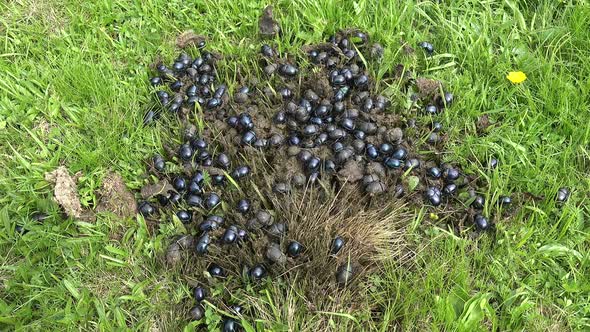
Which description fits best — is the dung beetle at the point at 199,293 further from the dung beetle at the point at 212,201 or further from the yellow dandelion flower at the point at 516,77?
the yellow dandelion flower at the point at 516,77

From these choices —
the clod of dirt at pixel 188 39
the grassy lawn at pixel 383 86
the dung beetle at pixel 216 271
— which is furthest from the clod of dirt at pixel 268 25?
the dung beetle at pixel 216 271

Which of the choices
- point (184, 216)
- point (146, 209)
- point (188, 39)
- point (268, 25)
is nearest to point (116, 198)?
point (146, 209)

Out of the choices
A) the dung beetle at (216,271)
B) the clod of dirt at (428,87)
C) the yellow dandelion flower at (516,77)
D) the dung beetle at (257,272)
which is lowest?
the dung beetle at (216,271)

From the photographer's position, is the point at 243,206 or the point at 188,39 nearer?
the point at 243,206

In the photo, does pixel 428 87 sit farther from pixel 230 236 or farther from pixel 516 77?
pixel 230 236

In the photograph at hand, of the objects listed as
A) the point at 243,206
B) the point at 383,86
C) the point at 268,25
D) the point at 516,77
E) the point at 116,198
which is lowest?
the point at 116,198

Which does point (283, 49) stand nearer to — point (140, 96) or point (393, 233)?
point (140, 96)
